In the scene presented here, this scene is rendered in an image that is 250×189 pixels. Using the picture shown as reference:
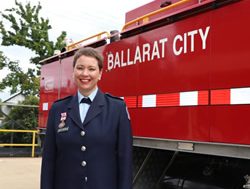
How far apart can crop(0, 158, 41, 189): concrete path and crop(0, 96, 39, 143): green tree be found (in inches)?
69.9

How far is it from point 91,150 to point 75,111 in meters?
0.24

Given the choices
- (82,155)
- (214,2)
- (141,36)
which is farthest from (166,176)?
(82,155)

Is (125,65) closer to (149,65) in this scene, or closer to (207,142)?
(149,65)

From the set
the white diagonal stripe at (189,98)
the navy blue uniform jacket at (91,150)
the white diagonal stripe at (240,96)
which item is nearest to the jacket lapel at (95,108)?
the navy blue uniform jacket at (91,150)

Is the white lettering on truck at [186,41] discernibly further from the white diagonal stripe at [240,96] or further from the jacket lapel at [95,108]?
the jacket lapel at [95,108]

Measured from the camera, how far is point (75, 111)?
2.24 m

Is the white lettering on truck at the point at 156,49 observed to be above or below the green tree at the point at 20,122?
above

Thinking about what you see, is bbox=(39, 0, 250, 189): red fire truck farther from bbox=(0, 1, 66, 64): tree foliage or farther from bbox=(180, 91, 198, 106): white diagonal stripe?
bbox=(0, 1, 66, 64): tree foliage

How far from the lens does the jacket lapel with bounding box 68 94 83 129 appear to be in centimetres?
219

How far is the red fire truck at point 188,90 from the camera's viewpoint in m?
2.85

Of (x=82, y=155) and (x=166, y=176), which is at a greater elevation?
(x=82, y=155)

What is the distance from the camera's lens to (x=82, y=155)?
2152 millimetres

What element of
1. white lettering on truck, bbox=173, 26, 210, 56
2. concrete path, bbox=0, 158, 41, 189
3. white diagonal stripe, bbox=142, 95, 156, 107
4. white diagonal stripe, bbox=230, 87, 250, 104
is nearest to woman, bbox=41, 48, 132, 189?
white diagonal stripe, bbox=230, 87, 250, 104

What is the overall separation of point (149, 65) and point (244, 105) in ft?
4.17
